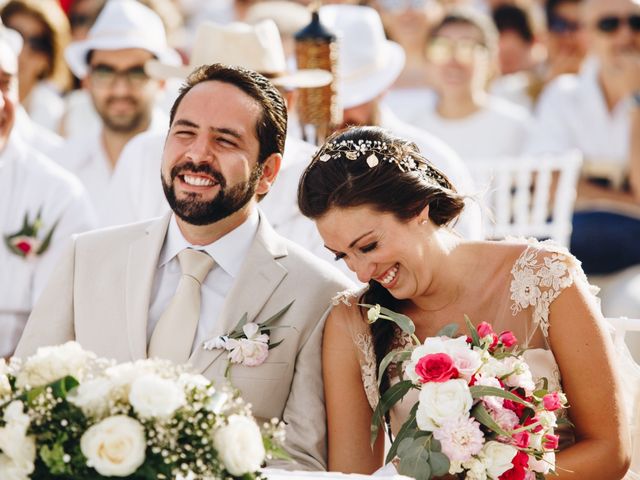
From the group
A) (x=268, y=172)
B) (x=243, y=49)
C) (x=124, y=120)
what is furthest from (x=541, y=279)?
(x=124, y=120)

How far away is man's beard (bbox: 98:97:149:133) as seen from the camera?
729 cm

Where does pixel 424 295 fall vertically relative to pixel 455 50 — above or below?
below

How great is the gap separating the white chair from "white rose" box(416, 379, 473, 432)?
3.95 m

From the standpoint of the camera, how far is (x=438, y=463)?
329cm

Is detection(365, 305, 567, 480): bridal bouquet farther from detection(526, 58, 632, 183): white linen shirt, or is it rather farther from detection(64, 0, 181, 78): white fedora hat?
detection(526, 58, 632, 183): white linen shirt

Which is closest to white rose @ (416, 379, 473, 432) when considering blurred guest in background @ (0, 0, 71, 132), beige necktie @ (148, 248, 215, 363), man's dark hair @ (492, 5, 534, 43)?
beige necktie @ (148, 248, 215, 363)

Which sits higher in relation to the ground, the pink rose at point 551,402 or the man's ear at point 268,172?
the man's ear at point 268,172

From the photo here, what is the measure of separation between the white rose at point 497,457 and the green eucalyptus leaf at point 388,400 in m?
0.33

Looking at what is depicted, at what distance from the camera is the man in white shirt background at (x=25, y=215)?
19.0ft

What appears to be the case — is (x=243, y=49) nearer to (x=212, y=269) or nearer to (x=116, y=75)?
(x=212, y=269)

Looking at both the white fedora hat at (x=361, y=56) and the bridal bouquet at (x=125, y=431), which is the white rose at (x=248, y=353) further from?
the white fedora hat at (x=361, y=56)

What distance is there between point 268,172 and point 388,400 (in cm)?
109

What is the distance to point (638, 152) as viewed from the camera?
302 inches

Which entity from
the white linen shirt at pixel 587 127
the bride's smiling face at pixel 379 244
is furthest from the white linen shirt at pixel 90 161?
the bride's smiling face at pixel 379 244
